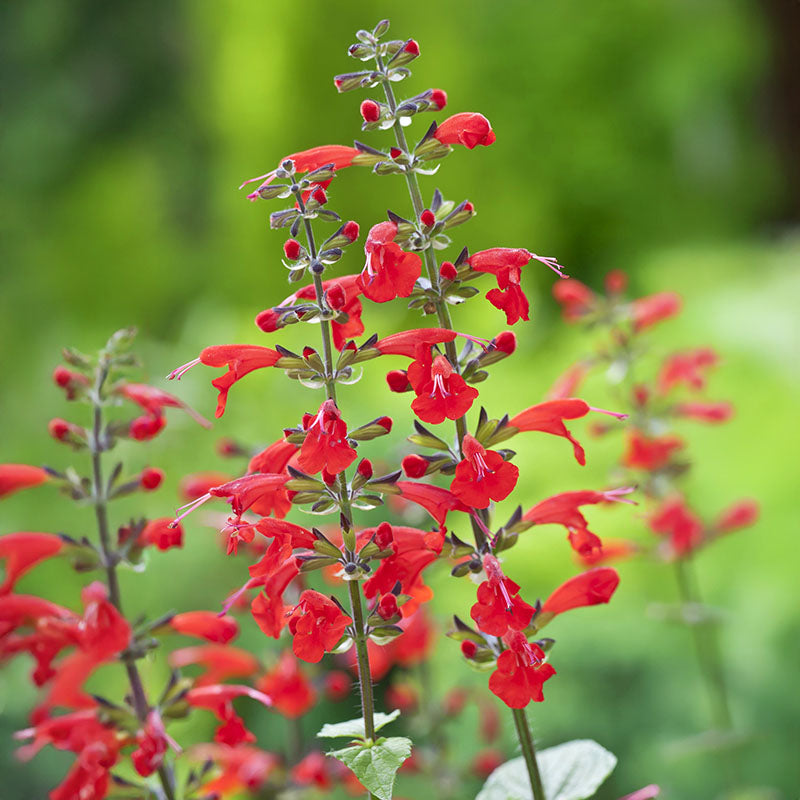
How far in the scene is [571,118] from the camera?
7133mm

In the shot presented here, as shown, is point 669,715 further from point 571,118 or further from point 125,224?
point 125,224

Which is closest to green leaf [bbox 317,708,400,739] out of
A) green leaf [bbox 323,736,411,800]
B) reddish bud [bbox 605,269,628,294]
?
green leaf [bbox 323,736,411,800]

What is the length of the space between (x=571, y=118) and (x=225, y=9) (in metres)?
2.59

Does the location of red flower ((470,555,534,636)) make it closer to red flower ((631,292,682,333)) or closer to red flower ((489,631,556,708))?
red flower ((489,631,556,708))

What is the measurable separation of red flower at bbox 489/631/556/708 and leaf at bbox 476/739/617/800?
162mm

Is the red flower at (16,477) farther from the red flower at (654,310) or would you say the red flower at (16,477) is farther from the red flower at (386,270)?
the red flower at (654,310)

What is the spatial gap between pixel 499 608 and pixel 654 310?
2.56 feet

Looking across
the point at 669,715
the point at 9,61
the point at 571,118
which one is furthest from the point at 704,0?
the point at 669,715

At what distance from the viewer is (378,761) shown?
0.74 meters

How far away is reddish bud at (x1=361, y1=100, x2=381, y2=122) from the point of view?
81 cm

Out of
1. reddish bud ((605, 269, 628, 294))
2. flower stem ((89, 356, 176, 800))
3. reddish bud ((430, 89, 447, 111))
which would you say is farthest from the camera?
reddish bud ((605, 269, 628, 294))

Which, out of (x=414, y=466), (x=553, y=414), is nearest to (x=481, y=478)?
(x=414, y=466)

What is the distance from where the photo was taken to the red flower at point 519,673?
74cm

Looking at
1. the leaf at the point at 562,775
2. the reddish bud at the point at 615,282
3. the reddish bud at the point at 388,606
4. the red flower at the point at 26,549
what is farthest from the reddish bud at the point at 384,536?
the reddish bud at the point at 615,282
